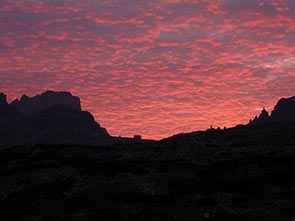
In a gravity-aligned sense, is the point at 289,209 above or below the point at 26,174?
below

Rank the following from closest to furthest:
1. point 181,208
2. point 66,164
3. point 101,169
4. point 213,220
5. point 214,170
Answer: point 213,220 → point 181,208 → point 214,170 → point 101,169 → point 66,164

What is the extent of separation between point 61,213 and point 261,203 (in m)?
13.8

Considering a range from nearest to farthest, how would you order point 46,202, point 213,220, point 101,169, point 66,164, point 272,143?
1. point 213,220
2. point 46,202
3. point 101,169
4. point 66,164
5. point 272,143

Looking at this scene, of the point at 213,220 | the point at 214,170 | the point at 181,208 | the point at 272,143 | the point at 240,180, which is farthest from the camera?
the point at 272,143

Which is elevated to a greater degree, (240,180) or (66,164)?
(66,164)

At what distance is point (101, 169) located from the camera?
4428cm

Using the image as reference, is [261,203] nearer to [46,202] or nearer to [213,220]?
[213,220]

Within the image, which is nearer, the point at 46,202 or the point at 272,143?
the point at 46,202

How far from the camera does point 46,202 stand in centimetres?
3212

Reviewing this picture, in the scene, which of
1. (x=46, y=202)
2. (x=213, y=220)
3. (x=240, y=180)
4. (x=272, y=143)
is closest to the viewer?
(x=213, y=220)

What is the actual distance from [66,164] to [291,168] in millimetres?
26547

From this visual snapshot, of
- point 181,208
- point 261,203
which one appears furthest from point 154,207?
point 261,203

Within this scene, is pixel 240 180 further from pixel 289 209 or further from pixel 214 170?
pixel 289 209

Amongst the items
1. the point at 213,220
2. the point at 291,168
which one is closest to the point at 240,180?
the point at 291,168
